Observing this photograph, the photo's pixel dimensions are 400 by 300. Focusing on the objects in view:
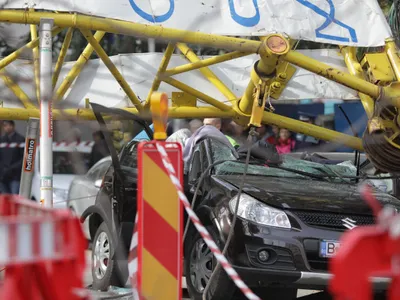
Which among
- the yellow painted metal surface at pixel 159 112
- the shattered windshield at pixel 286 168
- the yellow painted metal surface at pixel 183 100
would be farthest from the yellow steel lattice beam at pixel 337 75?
the yellow painted metal surface at pixel 159 112

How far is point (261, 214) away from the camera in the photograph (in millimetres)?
6828

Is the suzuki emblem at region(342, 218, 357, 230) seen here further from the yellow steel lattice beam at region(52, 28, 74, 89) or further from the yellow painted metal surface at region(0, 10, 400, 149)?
the yellow steel lattice beam at region(52, 28, 74, 89)

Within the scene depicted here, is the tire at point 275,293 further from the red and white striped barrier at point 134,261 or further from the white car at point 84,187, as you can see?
the white car at point 84,187

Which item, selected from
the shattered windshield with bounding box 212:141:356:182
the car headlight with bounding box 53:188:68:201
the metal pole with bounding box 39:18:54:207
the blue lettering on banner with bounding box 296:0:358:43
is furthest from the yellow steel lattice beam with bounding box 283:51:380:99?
the car headlight with bounding box 53:188:68:201

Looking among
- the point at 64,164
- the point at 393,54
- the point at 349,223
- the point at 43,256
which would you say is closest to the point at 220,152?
the point at 349,223

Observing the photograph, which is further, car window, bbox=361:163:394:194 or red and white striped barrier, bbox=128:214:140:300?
car window, bbox=361:163:394:194

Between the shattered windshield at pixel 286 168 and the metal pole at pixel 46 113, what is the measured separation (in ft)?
5.10

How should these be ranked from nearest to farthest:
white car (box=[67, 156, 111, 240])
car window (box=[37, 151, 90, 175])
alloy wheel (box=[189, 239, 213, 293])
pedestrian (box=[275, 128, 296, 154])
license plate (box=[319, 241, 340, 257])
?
1. license plate (box=[319, 241, 340, 257])
2. alloy wheel (box=[189, 239, 213, 293])
3. white car (box=[67, 156, 111, 240])
4. pedestrian (box=[275, 128, 296, 154])
5. car window (box=[37, 151, 90, 175])

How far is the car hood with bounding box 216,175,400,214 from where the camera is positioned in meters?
7.00

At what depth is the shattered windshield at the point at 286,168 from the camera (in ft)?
25.6

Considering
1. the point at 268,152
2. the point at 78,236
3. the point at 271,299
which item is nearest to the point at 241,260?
the point at 271,299

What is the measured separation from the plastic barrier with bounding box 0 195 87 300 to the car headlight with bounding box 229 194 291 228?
3.36m

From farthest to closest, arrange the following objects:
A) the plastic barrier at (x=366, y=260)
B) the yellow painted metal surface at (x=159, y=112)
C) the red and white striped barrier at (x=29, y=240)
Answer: the yellow painted metal surface at (x=159, y=112) < the red and white striped barrier at (x=29, y=240) < the plastic barrier at (x=366, y=260)

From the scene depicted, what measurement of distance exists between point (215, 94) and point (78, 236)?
621 centimetres
